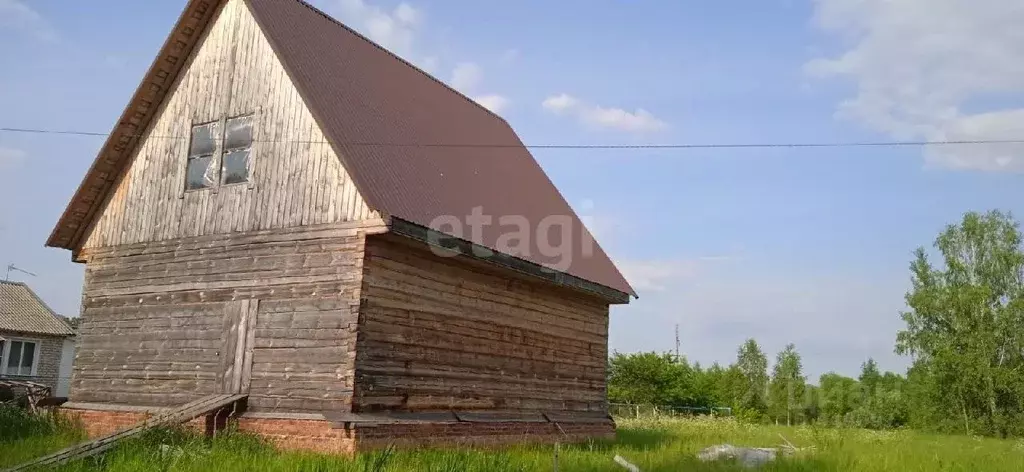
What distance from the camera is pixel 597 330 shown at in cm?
1975

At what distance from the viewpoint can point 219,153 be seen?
15.0 meters

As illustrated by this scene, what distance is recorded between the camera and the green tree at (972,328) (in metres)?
41.2

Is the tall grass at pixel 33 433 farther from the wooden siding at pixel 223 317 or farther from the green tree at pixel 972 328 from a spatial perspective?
the green tree at pixel 972 328

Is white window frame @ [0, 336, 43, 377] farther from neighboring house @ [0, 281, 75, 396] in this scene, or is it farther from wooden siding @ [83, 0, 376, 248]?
wooden siding @ [83, 0, 376, 248]

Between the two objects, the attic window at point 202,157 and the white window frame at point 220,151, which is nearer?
the white window frame at point 220,151

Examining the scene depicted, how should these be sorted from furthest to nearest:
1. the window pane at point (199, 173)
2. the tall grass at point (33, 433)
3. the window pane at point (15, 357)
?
1. the window pane at point (15, 357)
2. the window pane at point (199, 173)
3. the tall grass at point (33, 433)

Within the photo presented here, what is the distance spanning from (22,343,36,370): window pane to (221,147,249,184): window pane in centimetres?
2512

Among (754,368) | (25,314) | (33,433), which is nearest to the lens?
(33,433)

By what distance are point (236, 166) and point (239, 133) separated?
60 cm

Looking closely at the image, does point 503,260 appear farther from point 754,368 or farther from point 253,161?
point 754,368

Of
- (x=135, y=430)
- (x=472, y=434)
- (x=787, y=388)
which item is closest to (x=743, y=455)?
(x=472, y=434)

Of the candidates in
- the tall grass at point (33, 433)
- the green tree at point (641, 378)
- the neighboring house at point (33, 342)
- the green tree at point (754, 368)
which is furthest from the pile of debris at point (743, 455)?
the green tree at point (754, 368)

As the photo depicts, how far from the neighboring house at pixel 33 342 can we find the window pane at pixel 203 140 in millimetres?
22347

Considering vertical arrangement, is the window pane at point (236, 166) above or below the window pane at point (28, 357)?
above
